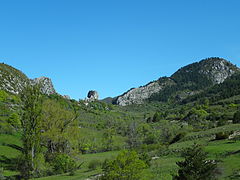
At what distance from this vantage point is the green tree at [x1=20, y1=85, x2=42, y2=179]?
44.2 meters

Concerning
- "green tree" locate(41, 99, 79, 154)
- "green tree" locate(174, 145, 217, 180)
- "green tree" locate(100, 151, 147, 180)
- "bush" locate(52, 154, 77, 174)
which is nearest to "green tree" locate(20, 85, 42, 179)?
"bush" locate(52, 154, 77, 174)

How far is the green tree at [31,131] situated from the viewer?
44219 mm

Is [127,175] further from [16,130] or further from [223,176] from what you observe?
[16,130]

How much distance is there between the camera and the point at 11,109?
8869 centimetres

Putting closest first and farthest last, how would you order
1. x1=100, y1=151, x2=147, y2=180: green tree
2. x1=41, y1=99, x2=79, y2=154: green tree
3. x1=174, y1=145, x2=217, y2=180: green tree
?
1. x1=174, y1=145, x2=217, y2=180: green tree
2. x1=100, y1=151, x2=147, y2=180: green tree
3. x1=41, y1=99, x2=79, y2=154: green tree

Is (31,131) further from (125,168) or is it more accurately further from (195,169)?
(195,169)

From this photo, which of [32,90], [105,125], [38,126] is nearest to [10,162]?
[38,126]

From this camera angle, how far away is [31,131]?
46.0 m

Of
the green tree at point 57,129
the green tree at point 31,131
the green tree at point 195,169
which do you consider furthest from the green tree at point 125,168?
the green tree at point 57,129

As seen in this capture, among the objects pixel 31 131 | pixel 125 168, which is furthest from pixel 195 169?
pixel 31 131

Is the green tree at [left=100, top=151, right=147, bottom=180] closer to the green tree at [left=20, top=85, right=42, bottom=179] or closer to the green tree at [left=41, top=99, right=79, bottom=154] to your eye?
the green tree at [left=20, top=85, right=42, bottom=179]

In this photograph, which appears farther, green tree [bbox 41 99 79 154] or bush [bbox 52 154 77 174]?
green tree [bbox 41 99 79 154]

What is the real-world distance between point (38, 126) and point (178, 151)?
24960 mm

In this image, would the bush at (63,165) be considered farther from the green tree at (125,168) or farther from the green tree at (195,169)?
the green tree at (195,169)
